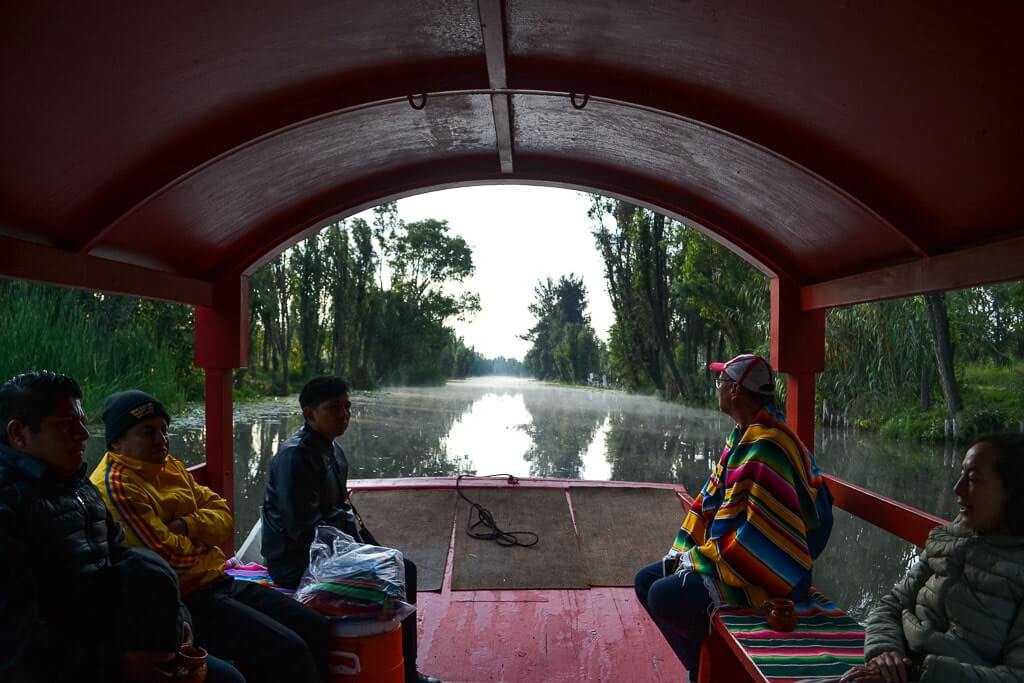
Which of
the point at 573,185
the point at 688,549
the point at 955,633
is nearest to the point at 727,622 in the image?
the point at 688,549

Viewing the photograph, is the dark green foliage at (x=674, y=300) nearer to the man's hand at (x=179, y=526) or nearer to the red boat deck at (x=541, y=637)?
the red boat deck at (x=541, y=637)

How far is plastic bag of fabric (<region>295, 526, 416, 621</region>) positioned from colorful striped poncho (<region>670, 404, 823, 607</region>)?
3.70 ft

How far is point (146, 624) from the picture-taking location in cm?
174

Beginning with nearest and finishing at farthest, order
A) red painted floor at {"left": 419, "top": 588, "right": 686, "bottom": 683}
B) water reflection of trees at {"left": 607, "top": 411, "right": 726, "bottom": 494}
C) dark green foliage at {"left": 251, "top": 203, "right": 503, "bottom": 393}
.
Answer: red painted floor at {"left": 419, "top": 588, "right": 686, "bottom": 683}
water reflection of trees at {"left": 607, "top": 411, "right": 726, "bottom": 494}
dark green foliage at {"left": 251, "top": 203, "right": 503, "bottom": 393}

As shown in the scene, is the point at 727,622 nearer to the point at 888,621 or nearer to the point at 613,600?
the point at 888,621

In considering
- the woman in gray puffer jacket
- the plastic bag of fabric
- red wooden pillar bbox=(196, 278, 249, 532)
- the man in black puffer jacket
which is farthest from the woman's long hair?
red wooden pillar bbox=(196, 278, 249, 532)

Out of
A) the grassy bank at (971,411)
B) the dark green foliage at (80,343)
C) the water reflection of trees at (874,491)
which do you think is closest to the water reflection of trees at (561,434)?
the water reflection of trees at (874,491)

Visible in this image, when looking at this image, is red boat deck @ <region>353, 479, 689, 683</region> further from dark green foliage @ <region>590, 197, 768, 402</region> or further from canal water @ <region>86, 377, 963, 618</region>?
dark green foliage @ <region>590, 197, 768, 402</region>

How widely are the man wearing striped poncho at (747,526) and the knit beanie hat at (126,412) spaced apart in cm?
196

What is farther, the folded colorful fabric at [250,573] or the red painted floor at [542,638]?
the red painted floor at [542,638]

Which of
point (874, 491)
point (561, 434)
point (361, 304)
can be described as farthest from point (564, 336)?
point (874, 491)

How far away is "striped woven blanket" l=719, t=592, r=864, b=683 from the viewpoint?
6.84 feet

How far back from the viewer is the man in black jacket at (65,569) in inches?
63.1

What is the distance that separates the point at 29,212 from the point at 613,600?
11.2 feet
